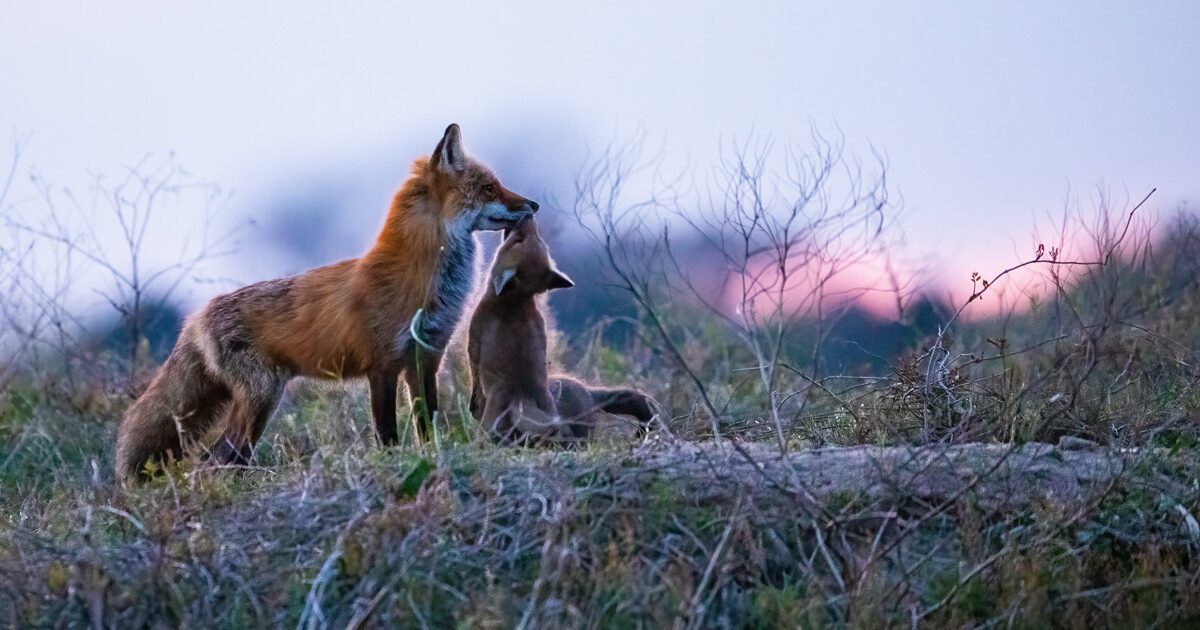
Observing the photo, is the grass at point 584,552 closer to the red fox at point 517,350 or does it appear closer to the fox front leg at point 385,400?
the red fox at point 517,350

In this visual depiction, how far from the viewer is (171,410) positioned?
8.02m

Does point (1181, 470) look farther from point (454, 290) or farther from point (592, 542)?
point (454, 290)

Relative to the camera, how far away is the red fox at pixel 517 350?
6.79 metres

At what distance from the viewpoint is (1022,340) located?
10.6 meters

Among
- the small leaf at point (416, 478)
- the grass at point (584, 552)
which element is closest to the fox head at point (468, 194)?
the grass at point (584, 552)

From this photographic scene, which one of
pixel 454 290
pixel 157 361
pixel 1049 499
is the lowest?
pixel 157 361

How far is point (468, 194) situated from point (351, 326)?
3.39 feet

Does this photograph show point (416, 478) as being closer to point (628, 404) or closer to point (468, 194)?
point (628, 404)

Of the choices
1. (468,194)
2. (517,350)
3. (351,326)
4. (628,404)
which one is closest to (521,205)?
(468,194)

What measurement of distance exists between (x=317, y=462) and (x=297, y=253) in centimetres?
1509

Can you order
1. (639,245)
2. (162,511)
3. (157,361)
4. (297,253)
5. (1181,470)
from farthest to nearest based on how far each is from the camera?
(297,253), (157,361), (639,245), (1181,470), (162,511)

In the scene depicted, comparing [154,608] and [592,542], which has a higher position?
[592,542]

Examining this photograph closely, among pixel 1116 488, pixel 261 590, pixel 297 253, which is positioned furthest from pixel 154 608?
pixel 297 253

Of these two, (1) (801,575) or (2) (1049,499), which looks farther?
(2) (1049,499)
